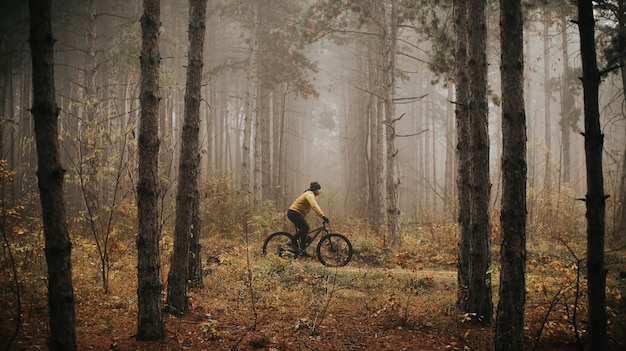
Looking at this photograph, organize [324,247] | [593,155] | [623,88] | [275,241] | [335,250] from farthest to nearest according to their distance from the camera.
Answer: [275,241] < [324,247] < [623,88] < [335,250] < [593,155]

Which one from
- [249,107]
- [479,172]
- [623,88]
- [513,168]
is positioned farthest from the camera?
[249,107]

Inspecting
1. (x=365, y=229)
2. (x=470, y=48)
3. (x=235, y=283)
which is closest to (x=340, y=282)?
(x=235, y=283)

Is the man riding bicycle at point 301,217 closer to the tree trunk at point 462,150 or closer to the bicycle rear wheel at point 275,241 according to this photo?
the bicycle rear wheel at point 275,241

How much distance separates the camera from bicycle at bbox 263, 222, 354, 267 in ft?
34.5

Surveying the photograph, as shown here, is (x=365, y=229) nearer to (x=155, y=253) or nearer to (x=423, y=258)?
(x=423, y=258)

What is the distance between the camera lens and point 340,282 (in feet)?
27.9

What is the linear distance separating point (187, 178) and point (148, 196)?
1209mm

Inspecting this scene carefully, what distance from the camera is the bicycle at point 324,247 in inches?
414

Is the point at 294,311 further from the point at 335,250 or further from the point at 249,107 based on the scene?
the point at 249,107

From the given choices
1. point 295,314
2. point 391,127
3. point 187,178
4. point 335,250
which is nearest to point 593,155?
point 295,314

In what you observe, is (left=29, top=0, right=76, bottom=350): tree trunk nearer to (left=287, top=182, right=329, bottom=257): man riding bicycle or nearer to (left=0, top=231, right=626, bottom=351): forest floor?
(left=0, top=231, right=626, bottom=351): forest floor

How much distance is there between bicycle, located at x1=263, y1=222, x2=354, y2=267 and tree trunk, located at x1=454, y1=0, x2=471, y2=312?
4.23 meters

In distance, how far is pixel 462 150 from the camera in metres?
6.59

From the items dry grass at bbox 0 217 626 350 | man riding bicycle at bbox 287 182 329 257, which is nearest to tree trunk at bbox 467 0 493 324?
dry grass at bbox 0 217 626 350
